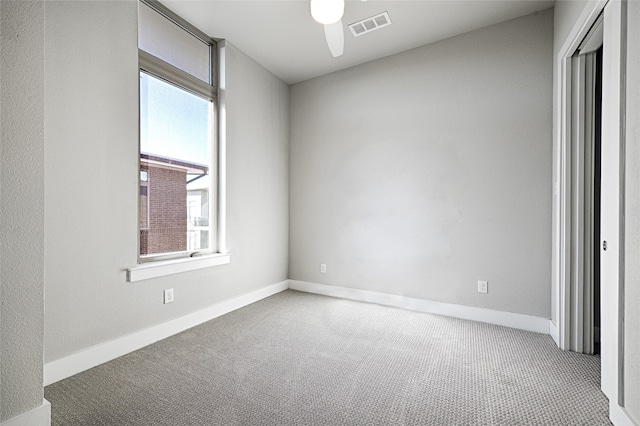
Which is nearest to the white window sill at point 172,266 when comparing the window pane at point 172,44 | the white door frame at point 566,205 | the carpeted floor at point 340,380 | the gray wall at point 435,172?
the carpeted floor at point 340,380

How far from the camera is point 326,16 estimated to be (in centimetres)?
187

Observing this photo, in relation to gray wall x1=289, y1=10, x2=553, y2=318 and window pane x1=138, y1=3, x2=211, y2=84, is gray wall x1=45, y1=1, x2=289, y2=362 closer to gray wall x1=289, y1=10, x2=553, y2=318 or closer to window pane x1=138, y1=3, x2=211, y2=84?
window pane x1=138, y1=3, x2=211, y2=84

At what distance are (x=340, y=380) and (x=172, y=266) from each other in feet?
5.18

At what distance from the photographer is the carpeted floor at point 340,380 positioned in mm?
1552

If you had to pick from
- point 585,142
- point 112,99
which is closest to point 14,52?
point 112,99

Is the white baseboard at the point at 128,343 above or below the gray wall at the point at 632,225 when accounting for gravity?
below

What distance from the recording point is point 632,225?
139 centimetres

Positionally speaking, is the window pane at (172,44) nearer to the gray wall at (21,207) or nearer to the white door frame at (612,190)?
the gray wall at (21,207)

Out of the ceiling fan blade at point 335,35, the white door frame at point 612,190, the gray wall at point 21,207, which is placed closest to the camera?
the gray wall at point 21,207

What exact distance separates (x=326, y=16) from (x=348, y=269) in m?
2.55

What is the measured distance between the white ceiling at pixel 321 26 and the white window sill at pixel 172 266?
207cm

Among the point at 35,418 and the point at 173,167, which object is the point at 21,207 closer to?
the point at 35,418

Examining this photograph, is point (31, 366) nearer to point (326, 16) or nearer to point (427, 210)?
point (326, 16)

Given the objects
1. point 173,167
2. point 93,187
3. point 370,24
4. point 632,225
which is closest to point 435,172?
point 370,24
